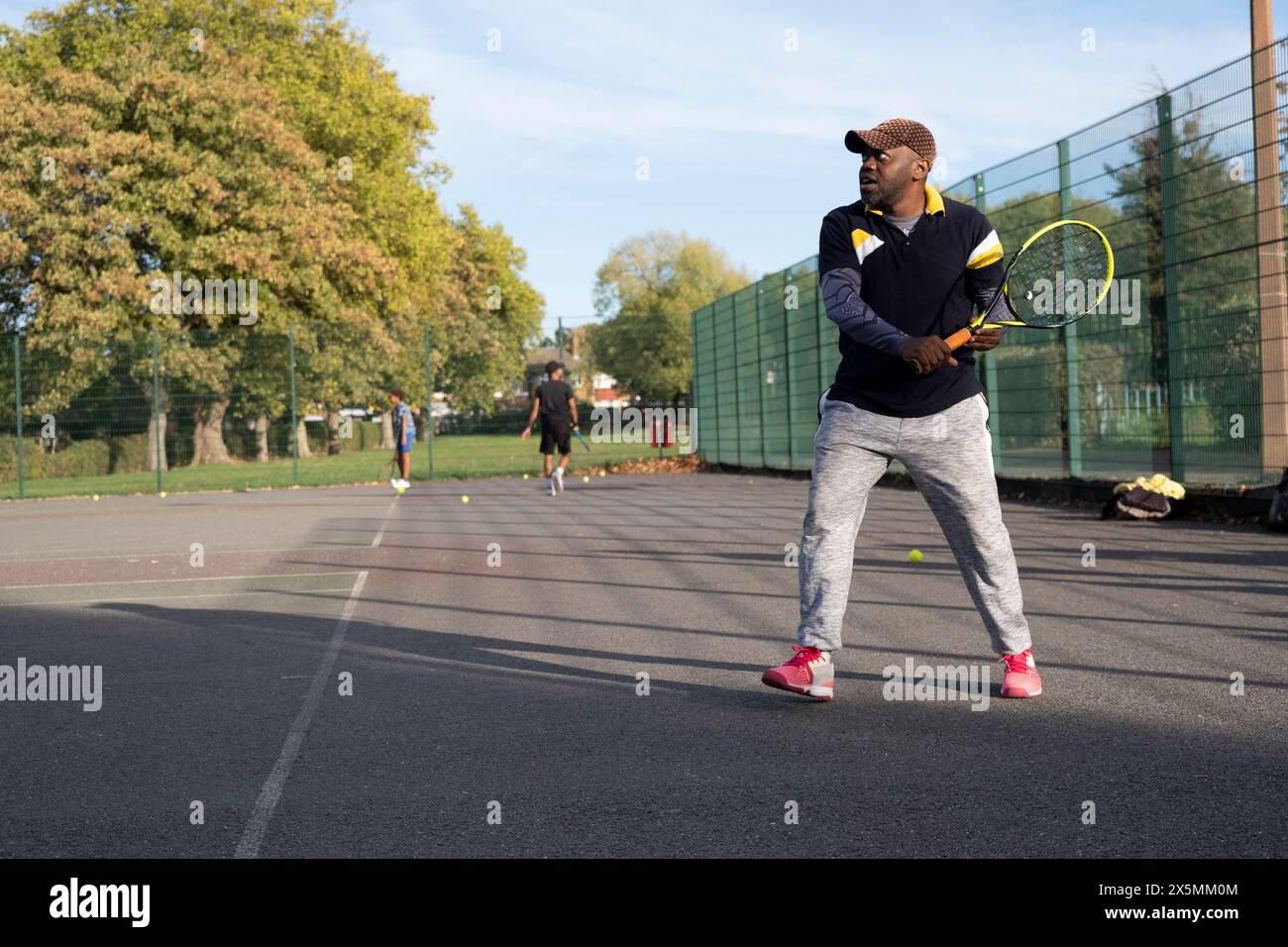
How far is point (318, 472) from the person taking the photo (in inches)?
1204

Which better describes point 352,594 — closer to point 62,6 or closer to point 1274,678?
point 1274,678

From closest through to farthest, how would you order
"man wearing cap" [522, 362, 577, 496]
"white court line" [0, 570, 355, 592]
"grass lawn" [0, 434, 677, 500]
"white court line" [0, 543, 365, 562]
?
"white court line" [0, 570, 355, 592] < "white court line" [0, 543, 365, 562] < "man wearing cap" [522, 362, 577, 496] < "grass lawn" [0, 434, 677, 500]

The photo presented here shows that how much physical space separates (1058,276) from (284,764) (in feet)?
11.6

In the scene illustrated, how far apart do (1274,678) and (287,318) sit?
35024mm

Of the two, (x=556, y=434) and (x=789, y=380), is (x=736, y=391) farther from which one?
(x=556, y=434)

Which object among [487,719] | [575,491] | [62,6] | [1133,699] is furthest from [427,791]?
[62,6]

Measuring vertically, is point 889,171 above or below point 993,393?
above

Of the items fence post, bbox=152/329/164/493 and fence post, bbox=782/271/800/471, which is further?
fence post, bbox=152/329/164/493

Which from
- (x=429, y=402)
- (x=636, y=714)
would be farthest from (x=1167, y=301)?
(x=429, y=402)

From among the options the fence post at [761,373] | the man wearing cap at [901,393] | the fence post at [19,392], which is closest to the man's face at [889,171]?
the man wearing cap at [901,393]

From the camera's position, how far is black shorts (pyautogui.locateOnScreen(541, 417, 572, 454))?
69.6 ft

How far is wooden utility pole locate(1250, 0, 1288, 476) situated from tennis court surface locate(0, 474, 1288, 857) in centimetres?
110

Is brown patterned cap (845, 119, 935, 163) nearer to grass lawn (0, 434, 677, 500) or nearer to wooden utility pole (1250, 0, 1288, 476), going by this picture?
wooden utility pole (1250, 0, 1288, 476)

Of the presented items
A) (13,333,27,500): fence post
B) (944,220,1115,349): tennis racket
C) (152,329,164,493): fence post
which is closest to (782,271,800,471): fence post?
(152,329,164,493): fence post
